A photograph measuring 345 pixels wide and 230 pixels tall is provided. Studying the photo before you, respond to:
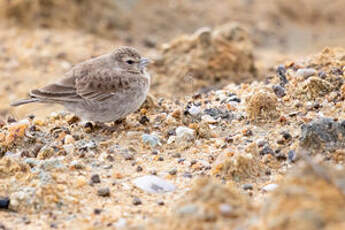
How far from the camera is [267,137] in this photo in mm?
5887

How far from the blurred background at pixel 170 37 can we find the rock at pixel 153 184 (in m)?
2.73

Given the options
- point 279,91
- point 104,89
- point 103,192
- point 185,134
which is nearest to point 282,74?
point 279,91

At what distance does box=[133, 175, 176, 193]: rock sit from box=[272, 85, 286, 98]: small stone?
2.16 metres

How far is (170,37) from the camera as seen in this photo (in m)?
13.0

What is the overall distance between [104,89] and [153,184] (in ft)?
5.32

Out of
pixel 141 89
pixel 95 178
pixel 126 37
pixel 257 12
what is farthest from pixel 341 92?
pixel 257 12

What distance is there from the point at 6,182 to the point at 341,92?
11.5ft

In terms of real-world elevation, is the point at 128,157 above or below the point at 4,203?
above

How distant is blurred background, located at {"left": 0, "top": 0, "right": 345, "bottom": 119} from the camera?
9.58 metres

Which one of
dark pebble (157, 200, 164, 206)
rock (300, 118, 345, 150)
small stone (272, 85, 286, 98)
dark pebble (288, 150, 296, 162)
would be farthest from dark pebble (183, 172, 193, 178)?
small stone (272, 85, 286, 98)

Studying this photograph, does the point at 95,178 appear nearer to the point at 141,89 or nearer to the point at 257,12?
the point at 141,89

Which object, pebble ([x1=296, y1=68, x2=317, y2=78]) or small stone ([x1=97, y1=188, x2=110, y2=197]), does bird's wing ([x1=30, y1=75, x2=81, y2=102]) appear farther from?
pebble ([x1=296, y1=68, x2=317, y2=78])

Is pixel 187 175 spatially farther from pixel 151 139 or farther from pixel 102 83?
pixel 102 83

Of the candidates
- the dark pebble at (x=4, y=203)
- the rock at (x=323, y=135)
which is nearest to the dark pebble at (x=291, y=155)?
the rock at (x=323, y=135)
